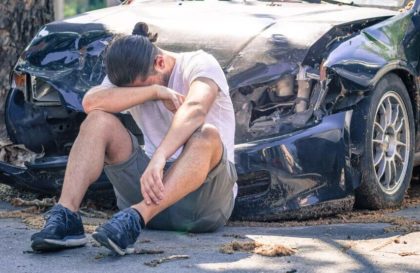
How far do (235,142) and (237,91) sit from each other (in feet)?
0.95

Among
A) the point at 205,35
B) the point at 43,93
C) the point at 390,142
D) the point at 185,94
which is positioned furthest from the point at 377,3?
the point at 43,93

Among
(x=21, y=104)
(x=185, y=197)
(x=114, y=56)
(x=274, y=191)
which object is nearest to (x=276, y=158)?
(x=274, y=191)

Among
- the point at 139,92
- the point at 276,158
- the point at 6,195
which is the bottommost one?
the point at 6,195

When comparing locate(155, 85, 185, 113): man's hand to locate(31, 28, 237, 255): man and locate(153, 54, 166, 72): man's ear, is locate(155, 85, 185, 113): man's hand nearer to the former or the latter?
locate(31, 28, 237, 255): man

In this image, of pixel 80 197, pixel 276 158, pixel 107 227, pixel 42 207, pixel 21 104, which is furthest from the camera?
pixel 21 104

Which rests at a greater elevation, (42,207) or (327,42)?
(327,42)

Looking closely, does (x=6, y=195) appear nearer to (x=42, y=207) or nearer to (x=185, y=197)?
(x=42, y=207)

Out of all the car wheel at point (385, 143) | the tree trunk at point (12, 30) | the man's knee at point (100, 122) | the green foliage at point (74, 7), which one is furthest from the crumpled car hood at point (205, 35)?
the green foliage at point (74, 7)

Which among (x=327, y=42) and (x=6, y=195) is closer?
(x=327, y=42)

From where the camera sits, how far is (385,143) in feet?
20.2

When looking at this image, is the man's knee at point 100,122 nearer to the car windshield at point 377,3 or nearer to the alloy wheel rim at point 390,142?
the alloy wheel rim at point 390,142

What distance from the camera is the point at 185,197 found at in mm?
5141

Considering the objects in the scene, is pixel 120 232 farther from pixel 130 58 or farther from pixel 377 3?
pixel 377 3

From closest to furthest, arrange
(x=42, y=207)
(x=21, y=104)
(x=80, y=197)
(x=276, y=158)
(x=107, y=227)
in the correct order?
(x=107, y=227) → (x=80, y=197) → (x=276, y=158) → (x=42, y=207) → (x=21, y=104)
